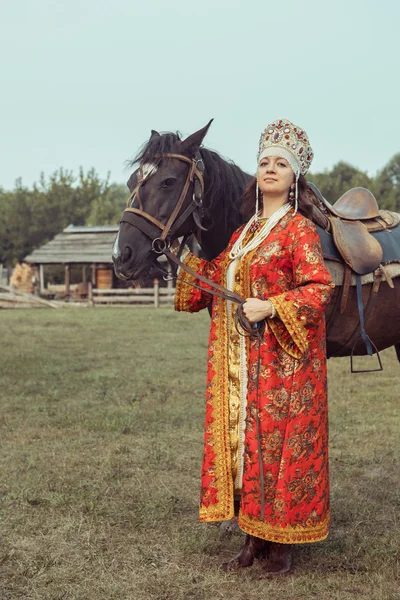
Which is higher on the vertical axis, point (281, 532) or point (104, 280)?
point (104, 280)

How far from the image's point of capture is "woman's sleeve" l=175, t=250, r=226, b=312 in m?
3.11

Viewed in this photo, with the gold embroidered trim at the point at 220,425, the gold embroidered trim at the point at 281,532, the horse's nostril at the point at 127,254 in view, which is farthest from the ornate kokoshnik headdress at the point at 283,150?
the gold embroidered trim at the point at 281,532

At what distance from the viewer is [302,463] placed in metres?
2.78

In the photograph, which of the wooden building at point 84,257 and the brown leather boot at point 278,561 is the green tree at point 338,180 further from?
the brown leather boot at point 278,561

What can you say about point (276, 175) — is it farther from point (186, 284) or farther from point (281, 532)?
point (281, 532)

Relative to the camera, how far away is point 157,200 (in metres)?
3.13

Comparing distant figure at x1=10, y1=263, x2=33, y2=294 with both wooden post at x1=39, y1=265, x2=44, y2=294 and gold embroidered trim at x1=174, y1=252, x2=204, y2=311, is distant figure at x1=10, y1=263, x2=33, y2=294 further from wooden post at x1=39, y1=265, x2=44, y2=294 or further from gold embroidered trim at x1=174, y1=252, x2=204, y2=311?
gold embroidered trim at x1=174, y1=252, x2=204, y2=311

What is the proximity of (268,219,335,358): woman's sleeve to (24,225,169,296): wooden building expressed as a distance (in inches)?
957

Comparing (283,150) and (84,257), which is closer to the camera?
(283,150)

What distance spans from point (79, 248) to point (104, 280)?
198 cm

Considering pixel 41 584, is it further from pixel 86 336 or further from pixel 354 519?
pixel 86 336

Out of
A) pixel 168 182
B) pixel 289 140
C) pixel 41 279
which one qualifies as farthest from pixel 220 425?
pixel 41 279

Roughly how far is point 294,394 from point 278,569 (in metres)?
0.84

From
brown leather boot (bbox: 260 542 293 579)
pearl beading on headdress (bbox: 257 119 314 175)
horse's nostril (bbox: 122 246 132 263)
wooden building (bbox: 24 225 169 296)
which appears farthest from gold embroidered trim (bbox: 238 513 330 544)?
wooden building (bbox: 24 225 169 296)
